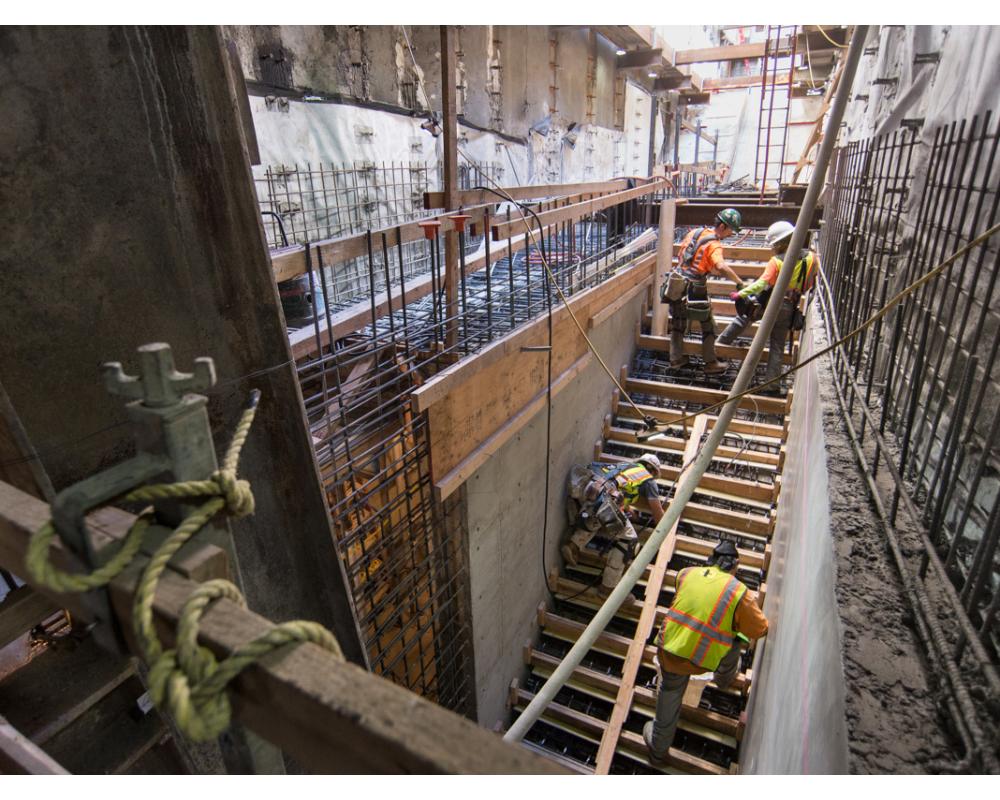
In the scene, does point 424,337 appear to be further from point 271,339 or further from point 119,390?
point 119,390

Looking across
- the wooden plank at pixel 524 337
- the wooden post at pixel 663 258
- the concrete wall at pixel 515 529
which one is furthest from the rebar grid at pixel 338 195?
the concrete wall at pixel 515 529

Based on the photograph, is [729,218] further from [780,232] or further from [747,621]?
[747,621]

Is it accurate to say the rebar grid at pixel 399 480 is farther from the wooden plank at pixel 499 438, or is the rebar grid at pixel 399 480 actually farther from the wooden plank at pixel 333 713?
the wooden plank at pixel 333 713

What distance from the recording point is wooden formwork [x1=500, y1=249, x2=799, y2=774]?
225 inches

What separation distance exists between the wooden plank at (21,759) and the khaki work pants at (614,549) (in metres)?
6.16

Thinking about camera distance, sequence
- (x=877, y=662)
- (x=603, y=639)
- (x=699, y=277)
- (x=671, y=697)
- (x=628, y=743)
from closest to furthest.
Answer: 1. (x=877, y=662)
2. (x=671, y=697)
3. (x=628, y=743)
4. (x=603, y=639)
5. (x=699, y=277)

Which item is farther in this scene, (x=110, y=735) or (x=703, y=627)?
(x=703, y=627)

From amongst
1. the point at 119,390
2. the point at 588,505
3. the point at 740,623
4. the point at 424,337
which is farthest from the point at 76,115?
the point at 588,505

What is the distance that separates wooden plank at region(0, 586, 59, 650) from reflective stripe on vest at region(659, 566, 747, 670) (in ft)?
14.1

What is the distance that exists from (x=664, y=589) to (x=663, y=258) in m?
5.48

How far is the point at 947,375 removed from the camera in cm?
253

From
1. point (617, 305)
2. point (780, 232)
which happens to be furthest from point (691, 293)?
point (780, 232)

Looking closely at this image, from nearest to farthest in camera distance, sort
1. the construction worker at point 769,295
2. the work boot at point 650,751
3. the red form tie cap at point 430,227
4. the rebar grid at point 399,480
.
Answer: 1. the rebar grid at point 399,480
2. the red form tie cap at point 430,227
3. the work boot at point 650,751
4. the construction worker at point 769,295

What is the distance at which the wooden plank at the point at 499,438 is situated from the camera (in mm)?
4522
